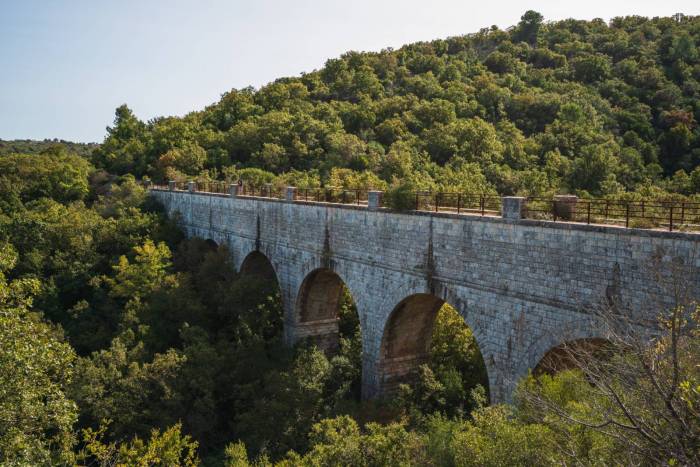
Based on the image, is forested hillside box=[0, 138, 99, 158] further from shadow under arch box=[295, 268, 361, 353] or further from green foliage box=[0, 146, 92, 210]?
shadow under arch box=[295, 268, 361, 353]

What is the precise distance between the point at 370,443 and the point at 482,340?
446 centimetres

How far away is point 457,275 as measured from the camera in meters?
16.1

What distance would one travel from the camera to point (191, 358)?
22016 millimetres

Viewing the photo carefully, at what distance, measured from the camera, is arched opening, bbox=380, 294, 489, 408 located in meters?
18.5

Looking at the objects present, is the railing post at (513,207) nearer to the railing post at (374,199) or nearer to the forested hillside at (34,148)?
the railing post at (374,199)

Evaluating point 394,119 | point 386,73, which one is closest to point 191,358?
point 394,119

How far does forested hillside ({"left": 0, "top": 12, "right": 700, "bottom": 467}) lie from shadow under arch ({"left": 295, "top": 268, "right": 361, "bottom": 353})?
31.4 inches

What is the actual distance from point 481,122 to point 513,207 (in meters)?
37.5

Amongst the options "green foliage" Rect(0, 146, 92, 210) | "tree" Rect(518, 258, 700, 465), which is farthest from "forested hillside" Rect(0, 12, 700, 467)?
"green foliage" Rect(0, 146, 92, 210)

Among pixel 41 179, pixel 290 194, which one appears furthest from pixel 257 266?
pixel 41 179

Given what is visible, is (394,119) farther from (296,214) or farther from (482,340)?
(482,340)


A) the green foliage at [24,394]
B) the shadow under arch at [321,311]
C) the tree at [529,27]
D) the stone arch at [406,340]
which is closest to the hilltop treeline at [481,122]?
the tree at [529,27]

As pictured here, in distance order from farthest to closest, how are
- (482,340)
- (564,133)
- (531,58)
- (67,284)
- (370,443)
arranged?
(531,58), (564,133), (67,284), (482,340), (370,443)

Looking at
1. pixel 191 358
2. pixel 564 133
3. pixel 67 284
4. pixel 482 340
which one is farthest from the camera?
pixel 564 133
